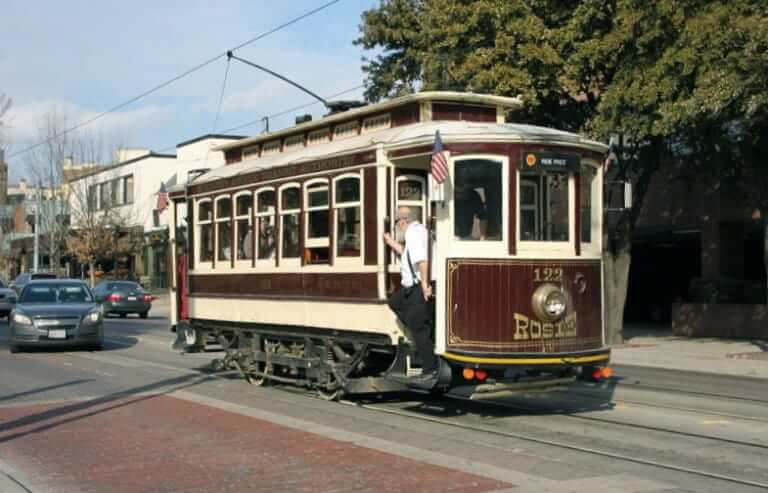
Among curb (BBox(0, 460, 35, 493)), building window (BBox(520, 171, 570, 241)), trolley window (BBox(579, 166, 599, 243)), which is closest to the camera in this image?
curb (BBox(0, 460, 35, 493))

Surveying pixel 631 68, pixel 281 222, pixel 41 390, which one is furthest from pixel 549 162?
pixel 631 68

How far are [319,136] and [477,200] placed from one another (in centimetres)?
366

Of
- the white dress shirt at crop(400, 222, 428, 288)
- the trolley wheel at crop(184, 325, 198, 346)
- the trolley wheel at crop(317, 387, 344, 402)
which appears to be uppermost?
the white dress shirt at crop(400, 222, 428, 288)

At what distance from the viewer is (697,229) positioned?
29.2 m

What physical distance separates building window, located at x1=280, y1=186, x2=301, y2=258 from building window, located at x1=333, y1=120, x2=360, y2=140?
0.91 m

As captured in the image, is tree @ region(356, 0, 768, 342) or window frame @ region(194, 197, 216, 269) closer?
window frame @ region(194, 197, 216, 269)

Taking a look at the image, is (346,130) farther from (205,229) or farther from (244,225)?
(205,229)

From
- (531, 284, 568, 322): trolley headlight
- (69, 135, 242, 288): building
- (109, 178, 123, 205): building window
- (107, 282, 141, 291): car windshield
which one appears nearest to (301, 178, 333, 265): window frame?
(531, 284, 568, 322): trolley headlight

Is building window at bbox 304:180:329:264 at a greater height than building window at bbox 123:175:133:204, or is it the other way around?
building window at bbox 123:175:133:204

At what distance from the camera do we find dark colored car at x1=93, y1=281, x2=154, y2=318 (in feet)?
128

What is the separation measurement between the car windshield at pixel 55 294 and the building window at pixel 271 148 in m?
8.62

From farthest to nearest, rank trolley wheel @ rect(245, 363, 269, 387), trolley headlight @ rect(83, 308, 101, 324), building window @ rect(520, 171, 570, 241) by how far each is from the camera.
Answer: trolley headlight @ rect(83, 308, 101, 324)
trolley wheel @ rect(245, 363, 269, 387)
building window @ rect(520, 171, 570, 241)

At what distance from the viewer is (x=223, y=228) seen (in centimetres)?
1573

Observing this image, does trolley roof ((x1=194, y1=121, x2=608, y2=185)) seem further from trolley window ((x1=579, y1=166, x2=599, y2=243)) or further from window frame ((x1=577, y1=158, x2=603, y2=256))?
trolley window ((x1=579, y1=166, x2=599, y2=243))
